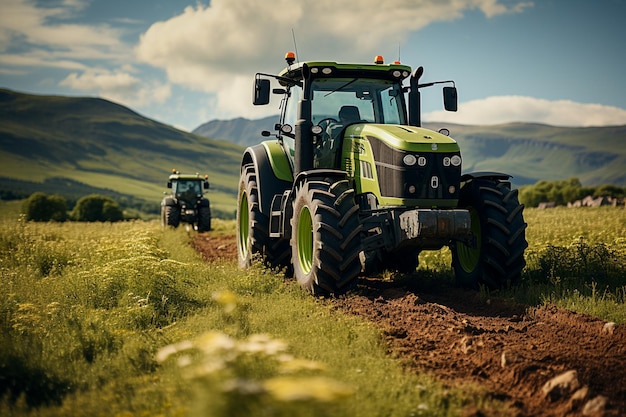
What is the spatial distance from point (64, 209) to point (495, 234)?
129ft

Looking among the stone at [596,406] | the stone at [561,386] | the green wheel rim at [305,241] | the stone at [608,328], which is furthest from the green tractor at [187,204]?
the stone at [596,406]

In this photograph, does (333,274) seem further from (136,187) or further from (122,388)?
(136,187)

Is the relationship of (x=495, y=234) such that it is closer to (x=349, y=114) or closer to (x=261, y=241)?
(x=349, y=114)

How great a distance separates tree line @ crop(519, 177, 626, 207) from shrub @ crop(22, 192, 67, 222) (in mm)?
38010

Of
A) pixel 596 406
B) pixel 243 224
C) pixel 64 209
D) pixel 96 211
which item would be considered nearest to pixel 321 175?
pixel 243 224

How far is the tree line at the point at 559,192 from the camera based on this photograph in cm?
5431

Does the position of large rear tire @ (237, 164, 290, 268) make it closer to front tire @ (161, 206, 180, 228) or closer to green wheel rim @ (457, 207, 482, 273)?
green wheel rim @ (457, 207, 482, 273)

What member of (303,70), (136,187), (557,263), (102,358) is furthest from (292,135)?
(136,187)

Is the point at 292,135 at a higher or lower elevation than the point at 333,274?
higher

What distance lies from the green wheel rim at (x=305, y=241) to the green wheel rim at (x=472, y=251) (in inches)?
86.7

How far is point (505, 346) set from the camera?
5617 mm

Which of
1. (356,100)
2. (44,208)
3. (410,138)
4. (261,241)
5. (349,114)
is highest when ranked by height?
(356,100)

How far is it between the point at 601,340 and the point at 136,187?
18057 cm

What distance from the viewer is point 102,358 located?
5.41 m
